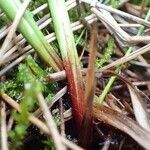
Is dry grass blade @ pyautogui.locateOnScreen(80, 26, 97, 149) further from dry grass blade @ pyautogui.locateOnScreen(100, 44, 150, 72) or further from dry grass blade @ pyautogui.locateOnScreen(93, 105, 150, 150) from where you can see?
dry grass blade @ pyautogui.locateOnScreen(100, 44, 150, 72)

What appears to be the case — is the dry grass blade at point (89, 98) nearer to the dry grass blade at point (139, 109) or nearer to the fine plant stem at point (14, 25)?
the dry grass blade at point (139, 109)

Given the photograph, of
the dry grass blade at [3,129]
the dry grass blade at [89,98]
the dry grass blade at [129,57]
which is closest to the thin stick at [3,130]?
the dry grass blade at [3,129]

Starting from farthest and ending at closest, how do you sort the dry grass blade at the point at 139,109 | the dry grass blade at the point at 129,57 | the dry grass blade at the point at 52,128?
the dry grass blade at the point at 129,57 < the dry grass blade at the point at 139,109 < the dry grass blade at the point at 52,128

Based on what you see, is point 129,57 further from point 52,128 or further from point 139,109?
point 52,128

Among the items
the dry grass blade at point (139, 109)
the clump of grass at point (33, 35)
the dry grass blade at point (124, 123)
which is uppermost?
the clump of grass at point (33, 35)

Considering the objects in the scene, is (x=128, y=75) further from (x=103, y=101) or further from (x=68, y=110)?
(x=68, y=110)

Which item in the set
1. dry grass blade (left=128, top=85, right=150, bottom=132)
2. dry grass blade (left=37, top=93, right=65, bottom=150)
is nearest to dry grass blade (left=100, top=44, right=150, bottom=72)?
dry grass blade (left=128, top=85, right=150, bottom=132)
